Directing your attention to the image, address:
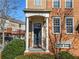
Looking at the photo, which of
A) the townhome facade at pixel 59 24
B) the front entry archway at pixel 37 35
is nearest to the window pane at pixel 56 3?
the townhome facade at pixel 59 24

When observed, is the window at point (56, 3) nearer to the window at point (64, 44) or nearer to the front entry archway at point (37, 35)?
the front entry archway at point (37, 35)

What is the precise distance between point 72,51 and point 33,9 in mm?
7248

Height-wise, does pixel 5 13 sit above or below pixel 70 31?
above

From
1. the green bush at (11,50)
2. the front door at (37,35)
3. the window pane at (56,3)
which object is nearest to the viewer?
the green bush at (11,50)

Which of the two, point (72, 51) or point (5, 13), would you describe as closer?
point (72, 51)

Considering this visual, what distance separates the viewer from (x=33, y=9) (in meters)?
29.0

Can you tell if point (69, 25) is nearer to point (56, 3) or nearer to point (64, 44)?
point (64, 44)

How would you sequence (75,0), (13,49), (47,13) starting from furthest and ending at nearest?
(75,0) < (47,13) < (13,49)

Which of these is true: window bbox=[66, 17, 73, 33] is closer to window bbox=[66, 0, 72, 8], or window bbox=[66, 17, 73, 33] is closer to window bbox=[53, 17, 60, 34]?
window bbox=[53, 17, 60, 34]

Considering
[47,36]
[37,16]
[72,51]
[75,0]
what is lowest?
[72,51]

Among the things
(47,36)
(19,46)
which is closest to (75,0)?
(47,36)

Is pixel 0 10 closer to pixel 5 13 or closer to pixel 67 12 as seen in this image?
pixel 5 13

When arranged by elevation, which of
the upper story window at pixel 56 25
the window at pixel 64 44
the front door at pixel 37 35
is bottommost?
the window at pixel 64 44

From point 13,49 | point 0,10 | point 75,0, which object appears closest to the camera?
point 13,49
